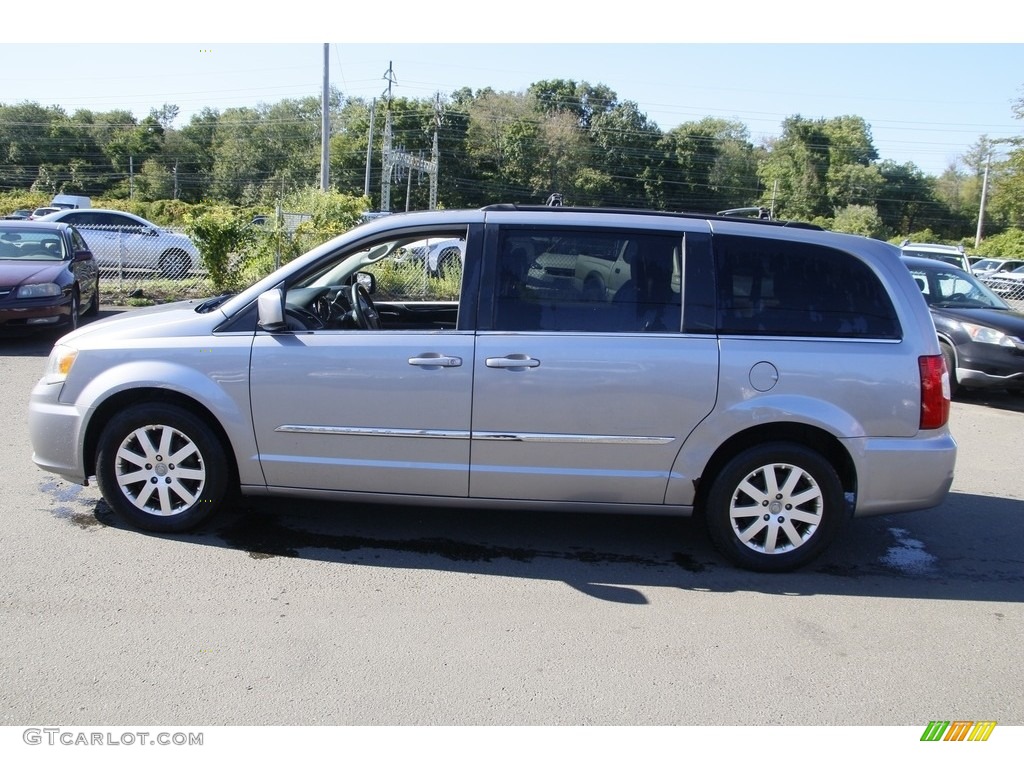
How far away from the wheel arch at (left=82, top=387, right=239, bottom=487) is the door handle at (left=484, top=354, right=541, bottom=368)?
1.61 metres

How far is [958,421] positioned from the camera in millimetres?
9258

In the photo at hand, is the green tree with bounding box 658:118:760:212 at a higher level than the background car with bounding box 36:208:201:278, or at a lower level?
higher

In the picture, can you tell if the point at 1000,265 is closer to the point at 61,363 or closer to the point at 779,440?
the point at 779,440

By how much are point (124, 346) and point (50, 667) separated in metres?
2.00

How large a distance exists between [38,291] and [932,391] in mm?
10581

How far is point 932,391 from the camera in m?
4.62

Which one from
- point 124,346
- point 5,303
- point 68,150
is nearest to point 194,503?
point 124,346

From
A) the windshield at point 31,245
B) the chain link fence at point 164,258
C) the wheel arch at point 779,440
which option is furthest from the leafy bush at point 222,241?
the wheel arch at point 779,440

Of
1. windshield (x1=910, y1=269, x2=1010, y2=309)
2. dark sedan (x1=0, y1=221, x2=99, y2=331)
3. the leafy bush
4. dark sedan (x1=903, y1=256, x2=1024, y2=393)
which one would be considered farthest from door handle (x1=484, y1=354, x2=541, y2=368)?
the leafy bush

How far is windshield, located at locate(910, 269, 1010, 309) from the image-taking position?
10.9 meters

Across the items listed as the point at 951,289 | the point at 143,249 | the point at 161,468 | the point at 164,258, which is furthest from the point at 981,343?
the point at 143,249

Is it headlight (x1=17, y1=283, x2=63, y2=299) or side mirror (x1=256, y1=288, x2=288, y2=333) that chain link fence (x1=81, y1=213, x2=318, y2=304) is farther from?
side mirror (x1=256, y1=288, x2=288, y2=333)

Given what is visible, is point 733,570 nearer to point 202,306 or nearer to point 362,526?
point 362,526
